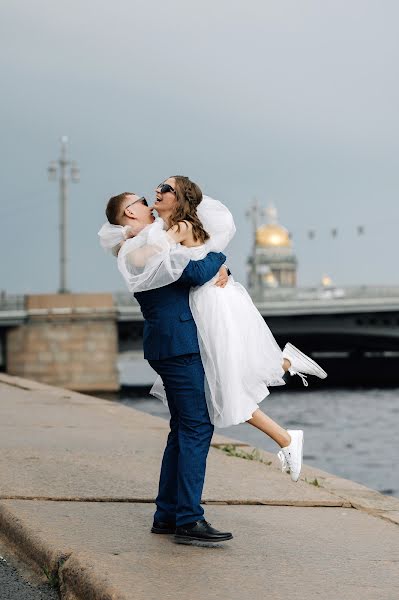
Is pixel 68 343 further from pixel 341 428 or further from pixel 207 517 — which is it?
pixel 207 517

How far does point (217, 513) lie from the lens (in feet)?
18.0

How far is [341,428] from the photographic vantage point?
30500mm

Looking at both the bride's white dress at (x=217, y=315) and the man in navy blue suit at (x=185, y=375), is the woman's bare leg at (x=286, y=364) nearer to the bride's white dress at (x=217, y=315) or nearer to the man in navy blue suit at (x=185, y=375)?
the bride's white dress at (x=217, y=315)

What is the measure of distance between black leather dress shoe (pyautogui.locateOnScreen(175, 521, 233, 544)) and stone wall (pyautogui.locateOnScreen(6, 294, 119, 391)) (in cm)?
4304

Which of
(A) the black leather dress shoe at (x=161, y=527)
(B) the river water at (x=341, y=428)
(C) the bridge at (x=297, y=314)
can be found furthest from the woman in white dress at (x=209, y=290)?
(C) the bridge at (x=297, y=314)

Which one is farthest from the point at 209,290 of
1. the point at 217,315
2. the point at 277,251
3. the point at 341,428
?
the point at 277,251

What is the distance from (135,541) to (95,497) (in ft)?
3.41

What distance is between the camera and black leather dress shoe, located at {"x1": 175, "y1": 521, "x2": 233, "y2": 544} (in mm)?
4695

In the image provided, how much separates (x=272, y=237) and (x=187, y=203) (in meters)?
137

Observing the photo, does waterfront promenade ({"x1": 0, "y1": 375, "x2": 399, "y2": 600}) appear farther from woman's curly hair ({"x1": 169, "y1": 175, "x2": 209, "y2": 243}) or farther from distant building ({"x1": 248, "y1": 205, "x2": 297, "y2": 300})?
distant building ({"x1": 248, "y1": 205, "x2": 297, "y2": 300})

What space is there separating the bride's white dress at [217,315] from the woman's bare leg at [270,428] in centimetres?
12

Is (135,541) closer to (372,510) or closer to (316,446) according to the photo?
(372,510)

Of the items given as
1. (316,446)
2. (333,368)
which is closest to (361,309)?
(333,368)

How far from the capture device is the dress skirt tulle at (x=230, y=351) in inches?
186
